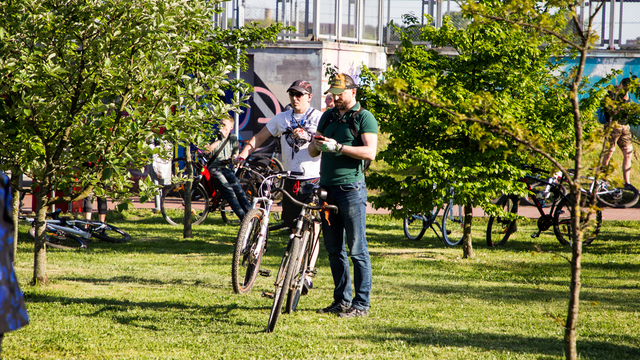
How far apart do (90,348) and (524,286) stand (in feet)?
15.5

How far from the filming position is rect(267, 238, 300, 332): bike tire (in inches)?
188

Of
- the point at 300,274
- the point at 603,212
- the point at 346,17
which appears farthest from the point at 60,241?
the point at 346,17

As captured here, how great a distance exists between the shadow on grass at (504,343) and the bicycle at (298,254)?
786mm

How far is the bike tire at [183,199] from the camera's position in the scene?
11578mm

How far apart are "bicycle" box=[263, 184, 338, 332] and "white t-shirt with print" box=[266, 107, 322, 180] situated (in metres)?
1.10

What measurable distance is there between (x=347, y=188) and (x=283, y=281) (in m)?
0.96

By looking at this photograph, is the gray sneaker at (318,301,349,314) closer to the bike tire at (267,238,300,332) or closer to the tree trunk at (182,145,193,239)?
the bike tire at (267,238,300,332)

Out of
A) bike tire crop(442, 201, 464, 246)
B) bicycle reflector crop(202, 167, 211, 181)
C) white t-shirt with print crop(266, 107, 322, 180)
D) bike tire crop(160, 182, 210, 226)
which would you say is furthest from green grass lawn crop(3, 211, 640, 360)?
bicycle reflector crop(202, 167, 211, 181)

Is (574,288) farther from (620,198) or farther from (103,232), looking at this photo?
(620,198)

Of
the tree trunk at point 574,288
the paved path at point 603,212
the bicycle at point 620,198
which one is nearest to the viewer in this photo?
the tree trunk at point 574,288

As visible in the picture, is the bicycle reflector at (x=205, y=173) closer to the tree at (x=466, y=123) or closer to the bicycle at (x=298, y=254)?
the tree at (x=466, y=123)

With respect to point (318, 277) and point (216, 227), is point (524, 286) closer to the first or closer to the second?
point (318, 277)

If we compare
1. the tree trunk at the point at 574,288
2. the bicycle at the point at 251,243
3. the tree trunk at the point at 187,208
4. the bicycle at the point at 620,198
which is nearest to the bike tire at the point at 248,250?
the bicycle at the point at 251,243

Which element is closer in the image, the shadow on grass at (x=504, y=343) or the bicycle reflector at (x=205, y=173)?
the shadow on grass at (x=504, y=343)
